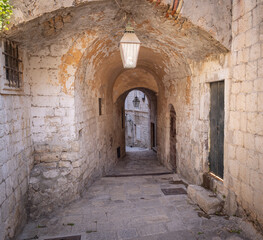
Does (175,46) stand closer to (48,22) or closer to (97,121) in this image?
(48,22)

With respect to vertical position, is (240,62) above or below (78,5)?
below

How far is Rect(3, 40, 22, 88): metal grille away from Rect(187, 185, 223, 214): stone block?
11.8 ft

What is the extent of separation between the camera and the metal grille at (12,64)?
3.39 m

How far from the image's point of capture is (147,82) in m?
9.59

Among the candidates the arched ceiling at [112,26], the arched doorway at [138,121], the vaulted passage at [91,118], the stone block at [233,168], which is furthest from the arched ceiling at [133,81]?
the stone block at [233,168]

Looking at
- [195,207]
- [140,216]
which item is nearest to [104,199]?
[140,216]

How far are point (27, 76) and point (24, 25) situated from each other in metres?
1.21

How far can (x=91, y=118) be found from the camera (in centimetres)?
586

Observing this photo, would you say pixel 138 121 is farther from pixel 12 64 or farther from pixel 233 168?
pixel 12 64

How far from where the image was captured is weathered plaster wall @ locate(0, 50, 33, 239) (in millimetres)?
3102

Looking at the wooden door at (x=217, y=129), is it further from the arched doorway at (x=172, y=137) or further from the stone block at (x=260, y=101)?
the arched doorway at (x=172, y=137)

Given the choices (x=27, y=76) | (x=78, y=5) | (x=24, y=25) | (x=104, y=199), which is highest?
(x=78, y=5)

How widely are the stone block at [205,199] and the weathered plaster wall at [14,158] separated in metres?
2.95

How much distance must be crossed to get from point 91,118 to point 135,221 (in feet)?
9.35
